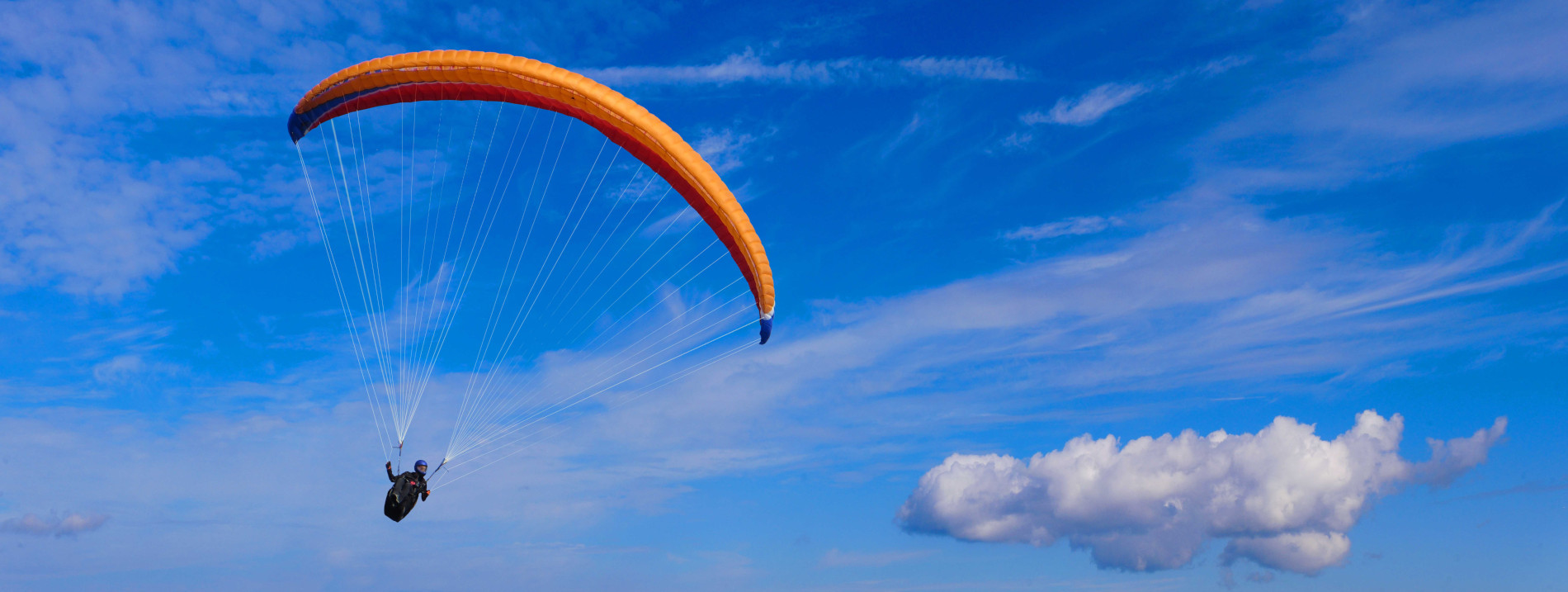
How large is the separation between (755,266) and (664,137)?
130 inches

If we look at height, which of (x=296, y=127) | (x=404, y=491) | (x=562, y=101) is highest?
(x=296, y=127)

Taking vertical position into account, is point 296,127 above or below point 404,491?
above

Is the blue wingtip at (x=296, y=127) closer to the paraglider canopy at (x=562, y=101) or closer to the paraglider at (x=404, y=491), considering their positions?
the paraglider canopy at (x=562, y=101)

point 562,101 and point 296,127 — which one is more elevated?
point 296,127

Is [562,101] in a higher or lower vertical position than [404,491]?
higher

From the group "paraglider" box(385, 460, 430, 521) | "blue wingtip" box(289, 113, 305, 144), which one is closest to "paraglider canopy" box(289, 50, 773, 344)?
"blue wingtip" box(289, 113, 305, 144)

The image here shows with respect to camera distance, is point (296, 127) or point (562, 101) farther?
point (296, 127)

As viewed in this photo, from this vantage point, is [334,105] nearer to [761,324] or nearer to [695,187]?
[695,187]

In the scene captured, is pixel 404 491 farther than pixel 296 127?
No

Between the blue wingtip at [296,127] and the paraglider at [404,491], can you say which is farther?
the blue wingtip at [296,127]

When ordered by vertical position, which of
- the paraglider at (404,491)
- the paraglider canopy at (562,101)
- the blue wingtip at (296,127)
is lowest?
the paraglider at (404,491)

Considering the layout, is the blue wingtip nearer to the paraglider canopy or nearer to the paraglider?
the paraglider canopy

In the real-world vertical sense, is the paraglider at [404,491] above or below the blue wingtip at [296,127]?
below

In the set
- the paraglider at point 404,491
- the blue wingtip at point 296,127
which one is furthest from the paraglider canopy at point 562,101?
the paraglider at point 404,491
